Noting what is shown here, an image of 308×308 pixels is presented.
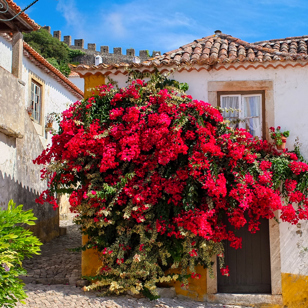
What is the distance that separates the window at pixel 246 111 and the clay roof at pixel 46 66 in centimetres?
731

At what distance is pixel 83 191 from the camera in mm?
8258

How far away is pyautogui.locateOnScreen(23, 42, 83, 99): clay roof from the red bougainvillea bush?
20.1 feet

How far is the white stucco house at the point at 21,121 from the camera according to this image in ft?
33.2

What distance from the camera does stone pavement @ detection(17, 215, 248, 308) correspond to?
7668 millimetres

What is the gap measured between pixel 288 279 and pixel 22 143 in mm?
7631

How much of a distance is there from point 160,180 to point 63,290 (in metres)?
2.99

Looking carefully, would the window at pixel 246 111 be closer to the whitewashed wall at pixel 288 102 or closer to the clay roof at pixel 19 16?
the whitewashed wall at pixel 288 102

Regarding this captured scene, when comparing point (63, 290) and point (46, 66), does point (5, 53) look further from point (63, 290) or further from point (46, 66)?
point (63, 290)

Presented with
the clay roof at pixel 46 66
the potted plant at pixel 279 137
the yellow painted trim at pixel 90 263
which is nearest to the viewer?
the potted plant at pixel 279 137

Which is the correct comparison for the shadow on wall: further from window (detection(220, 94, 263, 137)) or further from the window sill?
window (detection(220, 94, 263, 137))

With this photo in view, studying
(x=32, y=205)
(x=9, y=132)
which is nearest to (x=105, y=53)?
(x=32, y=205)

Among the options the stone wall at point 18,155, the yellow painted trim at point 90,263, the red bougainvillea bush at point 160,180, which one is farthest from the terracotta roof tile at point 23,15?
the yellow painted trim at point 90,263

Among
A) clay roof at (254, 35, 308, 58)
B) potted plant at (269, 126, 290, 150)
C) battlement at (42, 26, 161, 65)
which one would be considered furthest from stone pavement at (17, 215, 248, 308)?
battlement at (42, 26, 161, 65)

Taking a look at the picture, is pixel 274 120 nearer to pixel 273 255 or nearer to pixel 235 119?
pixel 235 119
